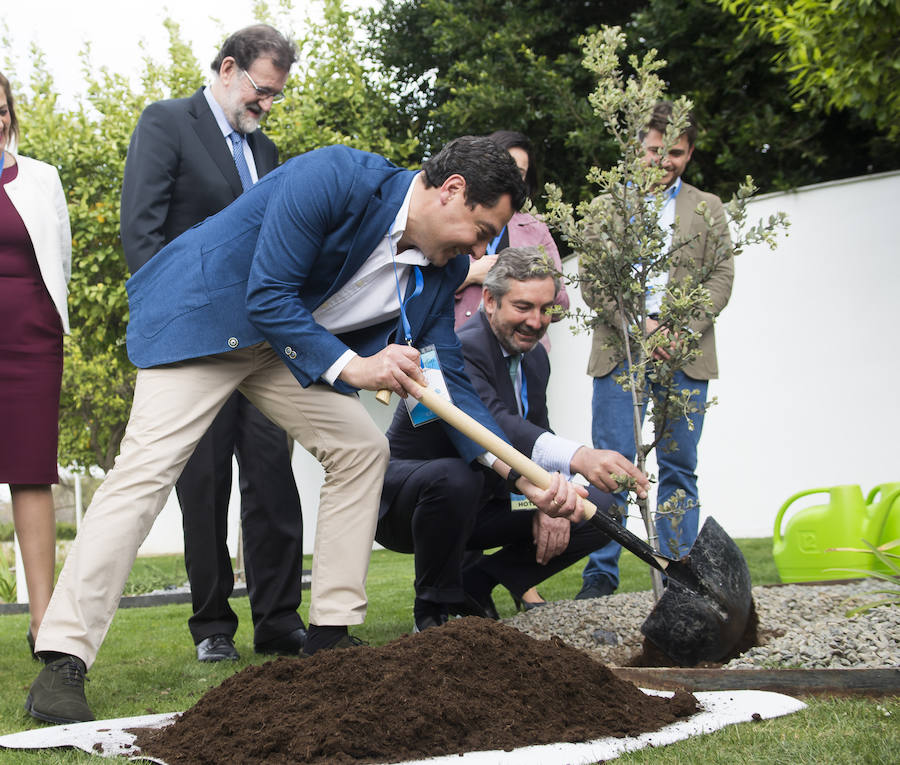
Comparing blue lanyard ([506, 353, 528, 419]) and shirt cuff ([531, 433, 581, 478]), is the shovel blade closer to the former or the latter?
shirt cuff ([531, 433, 581, 478])

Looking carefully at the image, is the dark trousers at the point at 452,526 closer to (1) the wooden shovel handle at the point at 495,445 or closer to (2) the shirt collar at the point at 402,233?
(1) the wooden shovel handle at the point at 495,445

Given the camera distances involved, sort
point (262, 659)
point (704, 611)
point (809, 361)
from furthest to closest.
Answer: point (809, 361)
point (262, 659)
point (704, 611)

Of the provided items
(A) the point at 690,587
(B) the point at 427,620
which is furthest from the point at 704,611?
(B) the point at 427,620

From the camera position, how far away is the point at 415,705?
2.18 metres

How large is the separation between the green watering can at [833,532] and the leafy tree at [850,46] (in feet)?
11.0

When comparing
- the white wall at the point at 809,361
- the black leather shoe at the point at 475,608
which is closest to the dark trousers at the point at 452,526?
the black leather shoe at the point at 475,608

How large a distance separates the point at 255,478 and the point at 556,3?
874 cm

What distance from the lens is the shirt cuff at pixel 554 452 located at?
360cm

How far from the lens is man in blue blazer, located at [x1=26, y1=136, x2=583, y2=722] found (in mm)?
2736

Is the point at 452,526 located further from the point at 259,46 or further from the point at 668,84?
the point at 668,84

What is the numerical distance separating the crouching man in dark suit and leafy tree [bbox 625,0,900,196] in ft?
21.4

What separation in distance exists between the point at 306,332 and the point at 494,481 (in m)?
1.46

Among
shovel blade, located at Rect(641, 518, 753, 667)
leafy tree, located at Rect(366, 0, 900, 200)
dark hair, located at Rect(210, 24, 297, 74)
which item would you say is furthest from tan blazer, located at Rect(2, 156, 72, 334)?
leafy tree, located at Rect(366, 0, 900, 200)

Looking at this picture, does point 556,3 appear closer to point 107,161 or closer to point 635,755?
point 107,161
